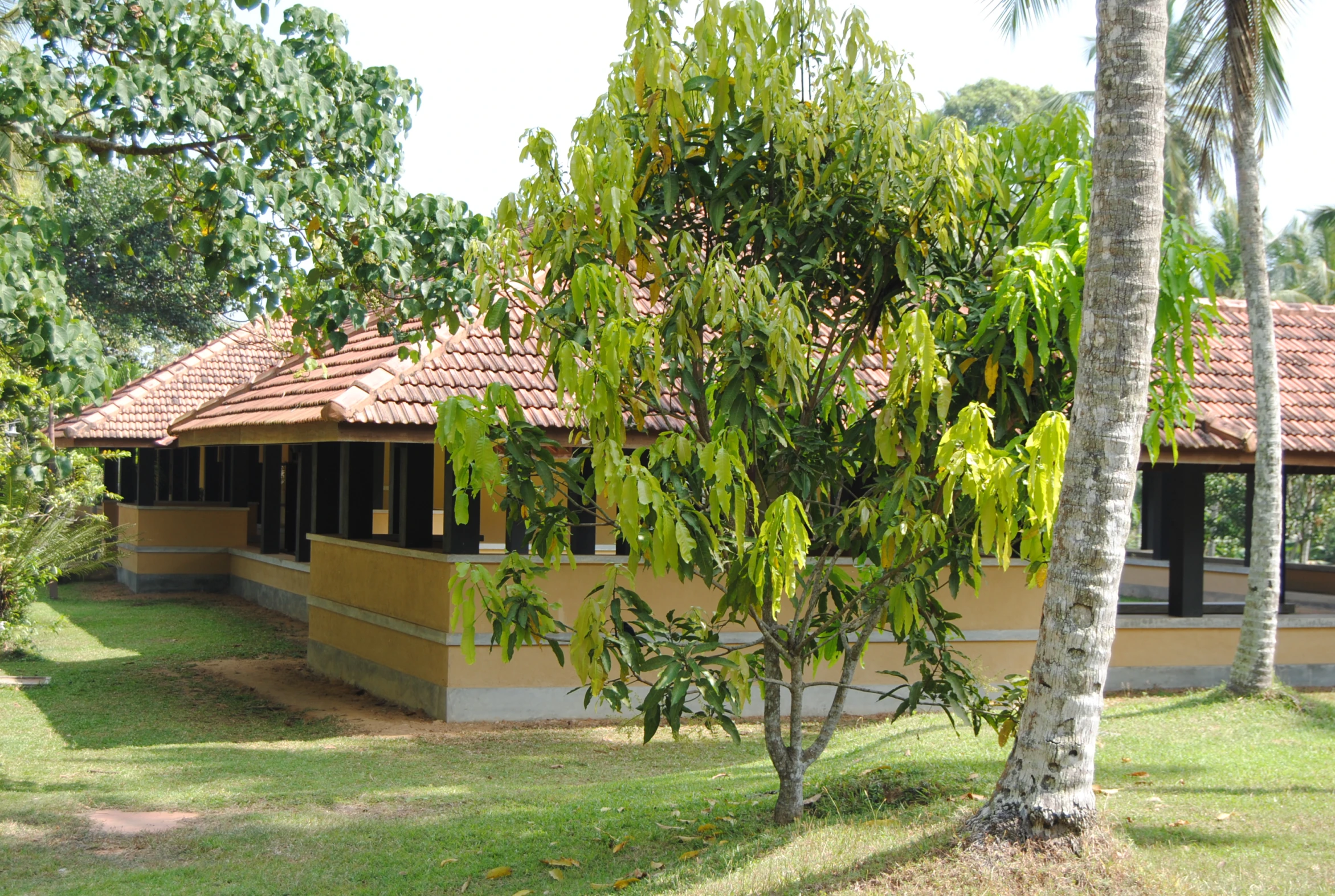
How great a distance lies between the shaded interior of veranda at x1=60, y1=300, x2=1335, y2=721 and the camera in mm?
10945

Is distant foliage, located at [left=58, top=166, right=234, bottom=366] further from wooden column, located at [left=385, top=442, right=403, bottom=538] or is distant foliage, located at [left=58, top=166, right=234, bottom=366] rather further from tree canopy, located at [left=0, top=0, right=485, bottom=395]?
tree canopy, located at [left=0, top=0, right=485, bottom=395]

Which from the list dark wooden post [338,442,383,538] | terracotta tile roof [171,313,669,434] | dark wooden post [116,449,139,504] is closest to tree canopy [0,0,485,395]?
terracotta tile roof [171,313,669,434]

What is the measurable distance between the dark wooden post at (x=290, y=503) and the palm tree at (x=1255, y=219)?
573 inches

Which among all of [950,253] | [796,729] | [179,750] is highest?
[950,253]

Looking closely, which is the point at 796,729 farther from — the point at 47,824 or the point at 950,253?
the point at 47,824

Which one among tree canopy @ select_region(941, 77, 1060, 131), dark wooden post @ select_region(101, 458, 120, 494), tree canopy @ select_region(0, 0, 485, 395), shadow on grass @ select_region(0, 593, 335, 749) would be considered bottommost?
shadow on grass @ select_region(0, 593, 335, 749)

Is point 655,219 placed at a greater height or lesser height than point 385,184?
lesser

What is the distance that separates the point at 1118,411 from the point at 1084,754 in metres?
1.52

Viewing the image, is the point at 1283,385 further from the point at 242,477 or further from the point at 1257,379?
the point at 242,477

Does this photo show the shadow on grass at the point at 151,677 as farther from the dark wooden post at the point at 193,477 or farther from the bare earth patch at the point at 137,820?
the dark wooden post at the point at 193,477

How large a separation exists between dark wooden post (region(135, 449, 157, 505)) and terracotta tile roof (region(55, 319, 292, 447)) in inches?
46.1

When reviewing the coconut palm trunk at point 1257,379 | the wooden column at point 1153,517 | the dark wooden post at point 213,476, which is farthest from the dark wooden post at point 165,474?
the coconut palm trunk at point 1257,379

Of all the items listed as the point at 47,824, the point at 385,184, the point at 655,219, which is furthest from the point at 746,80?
the point at 47,824

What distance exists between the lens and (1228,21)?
11.6 meters
